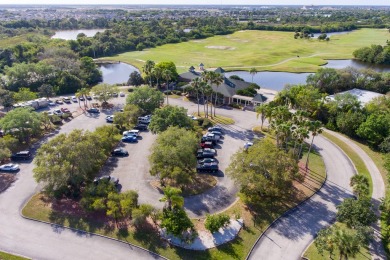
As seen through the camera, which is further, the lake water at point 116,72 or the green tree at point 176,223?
the lake water at point 116,72

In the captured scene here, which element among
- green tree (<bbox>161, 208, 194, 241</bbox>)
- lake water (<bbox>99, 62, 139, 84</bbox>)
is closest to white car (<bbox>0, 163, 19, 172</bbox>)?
green tree (<bbox>161, 208, 194, 241</bbox>)

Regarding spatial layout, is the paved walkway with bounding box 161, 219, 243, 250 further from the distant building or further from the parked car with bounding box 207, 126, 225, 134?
the distant building

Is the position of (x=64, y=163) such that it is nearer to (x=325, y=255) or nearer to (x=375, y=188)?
(x=325, y=255)

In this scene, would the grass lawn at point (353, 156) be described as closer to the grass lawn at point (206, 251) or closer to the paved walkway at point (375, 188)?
the paved walkway at point (375, 188)

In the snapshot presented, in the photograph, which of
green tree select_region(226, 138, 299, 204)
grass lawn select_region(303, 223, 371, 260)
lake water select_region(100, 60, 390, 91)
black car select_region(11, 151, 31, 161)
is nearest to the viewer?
grass lawn select_region(303, 223, 371, 260)

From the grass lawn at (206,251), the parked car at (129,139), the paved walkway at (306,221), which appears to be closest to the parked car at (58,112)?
the parked car at (129,139)

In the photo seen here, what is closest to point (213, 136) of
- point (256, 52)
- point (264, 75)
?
point (264, 75)
